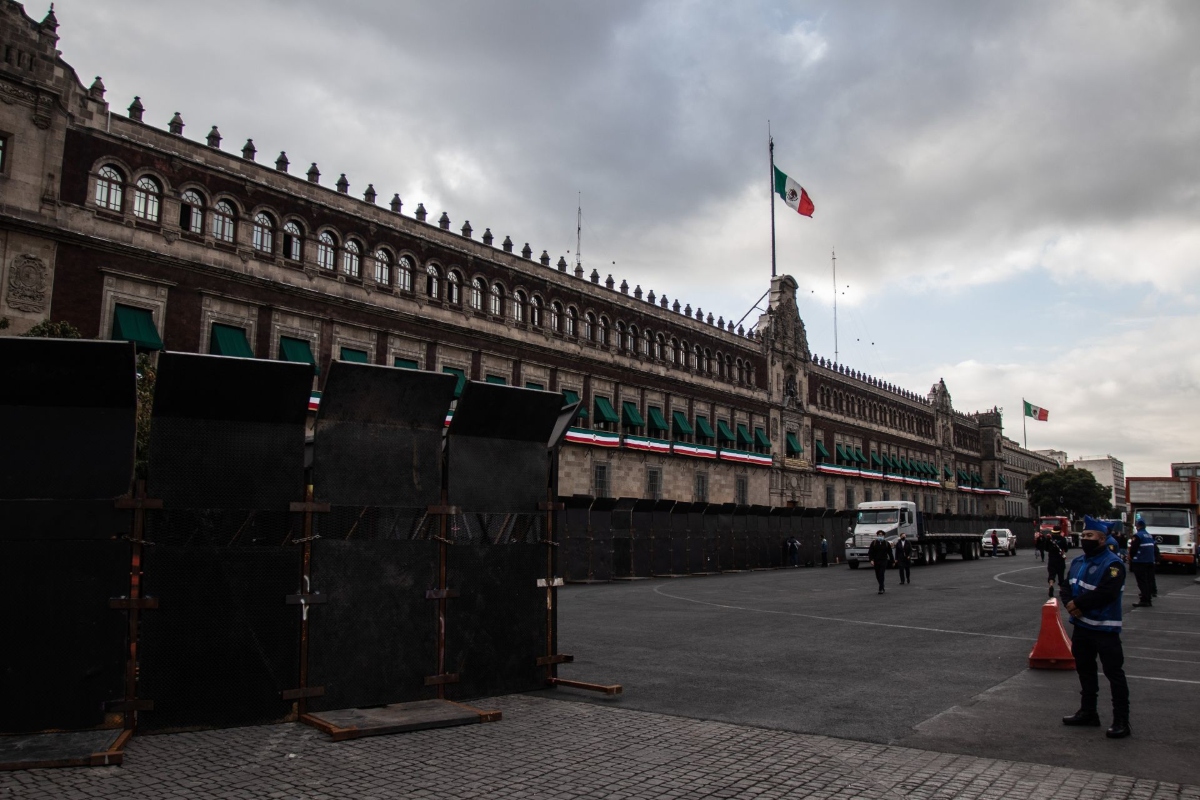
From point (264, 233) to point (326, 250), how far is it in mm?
2573

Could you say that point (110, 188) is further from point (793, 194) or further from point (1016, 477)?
point (1016, 477)

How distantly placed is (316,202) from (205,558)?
92.7ft

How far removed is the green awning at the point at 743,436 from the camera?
56.0 m

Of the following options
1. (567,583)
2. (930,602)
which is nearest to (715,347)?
(567,583)

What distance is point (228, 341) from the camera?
30109mm

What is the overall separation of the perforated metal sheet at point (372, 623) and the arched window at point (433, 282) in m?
30.4

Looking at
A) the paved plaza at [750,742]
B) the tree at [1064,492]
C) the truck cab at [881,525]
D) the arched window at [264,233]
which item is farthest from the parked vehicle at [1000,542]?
the tree at [1064,492]

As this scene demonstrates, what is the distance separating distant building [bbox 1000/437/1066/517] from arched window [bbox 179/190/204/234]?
317 ft

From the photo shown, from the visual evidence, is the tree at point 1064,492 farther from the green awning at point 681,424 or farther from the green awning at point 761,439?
the green awning at point 681,424

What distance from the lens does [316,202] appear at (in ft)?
109

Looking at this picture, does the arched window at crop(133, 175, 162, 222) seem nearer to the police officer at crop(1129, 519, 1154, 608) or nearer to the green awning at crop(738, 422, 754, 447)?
the police officer at crop(1129, 519, 1154, 608)

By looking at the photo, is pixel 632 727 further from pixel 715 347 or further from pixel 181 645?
pixel 715 347

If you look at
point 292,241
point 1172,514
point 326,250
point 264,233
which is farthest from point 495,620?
point 1172,514

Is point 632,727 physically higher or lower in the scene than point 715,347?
lower
